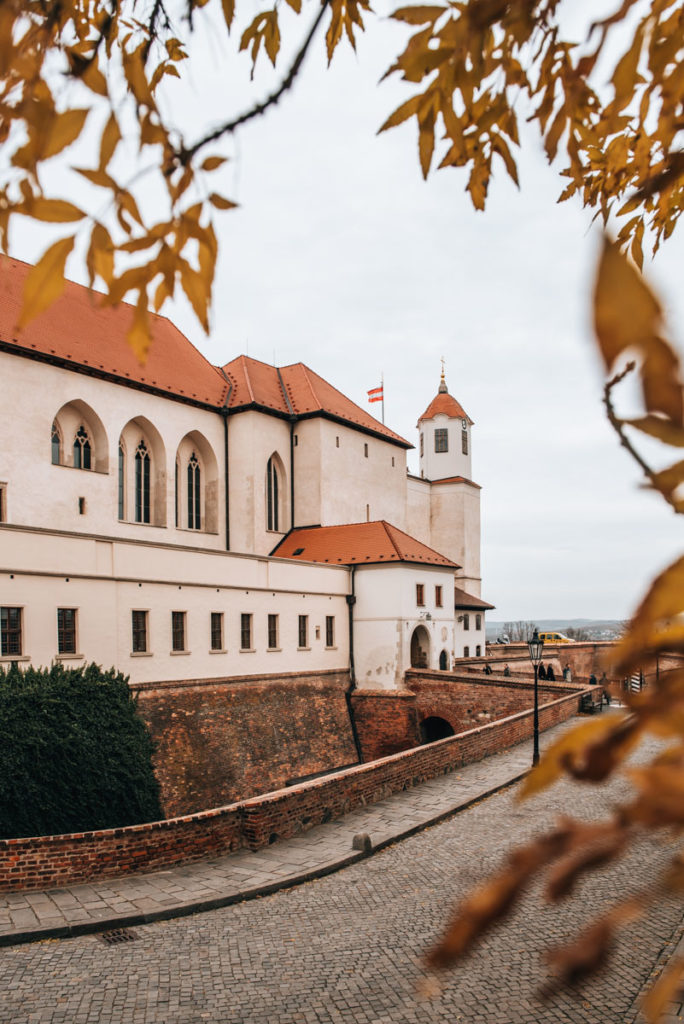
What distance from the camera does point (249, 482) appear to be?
30.7m

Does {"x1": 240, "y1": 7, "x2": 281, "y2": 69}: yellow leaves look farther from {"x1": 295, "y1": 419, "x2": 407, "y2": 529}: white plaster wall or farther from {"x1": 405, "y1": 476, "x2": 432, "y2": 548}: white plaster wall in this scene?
{"x1": 405, "y1": 476, "x2": 432, "y2": 548}: white plaster wall

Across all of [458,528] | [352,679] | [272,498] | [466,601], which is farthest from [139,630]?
[458,528]

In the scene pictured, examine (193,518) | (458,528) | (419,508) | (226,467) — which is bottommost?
(193,518)

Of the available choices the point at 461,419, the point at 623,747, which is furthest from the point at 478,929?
the point at 461,419

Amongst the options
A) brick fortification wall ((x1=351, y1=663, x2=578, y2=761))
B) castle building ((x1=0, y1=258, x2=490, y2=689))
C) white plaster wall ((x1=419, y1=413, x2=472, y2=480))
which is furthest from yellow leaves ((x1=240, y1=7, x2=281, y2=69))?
white plaster wall ((x1=419, y1=413, x2=472, y2=480))

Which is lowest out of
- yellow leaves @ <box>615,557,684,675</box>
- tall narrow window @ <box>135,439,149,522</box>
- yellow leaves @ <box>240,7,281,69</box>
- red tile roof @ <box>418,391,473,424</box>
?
yellow leaves @ <box>615,557,684,675</box>

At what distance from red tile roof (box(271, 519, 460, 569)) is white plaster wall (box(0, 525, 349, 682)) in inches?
71.4

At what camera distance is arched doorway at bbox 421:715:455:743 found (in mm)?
27312

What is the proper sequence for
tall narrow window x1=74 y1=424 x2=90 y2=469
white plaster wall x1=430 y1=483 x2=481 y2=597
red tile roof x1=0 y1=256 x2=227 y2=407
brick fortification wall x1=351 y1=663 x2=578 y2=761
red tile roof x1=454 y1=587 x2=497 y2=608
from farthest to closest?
white plaster wall x1=430 y1=483 x2=481 y2=597 → red tile roof x1=454 y1=587 x2=497 y2=608 → brick fortification wall x1=351 y1=663 x2=578 y2=761 → tall narrow window x1=74 y1=424 x2=90 y2=469 → red tile roof x1=0 y1=256 x2=227 y2=407

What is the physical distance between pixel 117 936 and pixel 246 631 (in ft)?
48.4

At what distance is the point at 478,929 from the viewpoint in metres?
0.92

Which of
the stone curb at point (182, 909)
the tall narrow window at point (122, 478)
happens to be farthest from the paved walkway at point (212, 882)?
the tall narrow window at point (122, 478)

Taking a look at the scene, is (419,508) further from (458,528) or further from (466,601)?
(466,601)

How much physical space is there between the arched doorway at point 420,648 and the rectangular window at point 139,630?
40.4 feet
